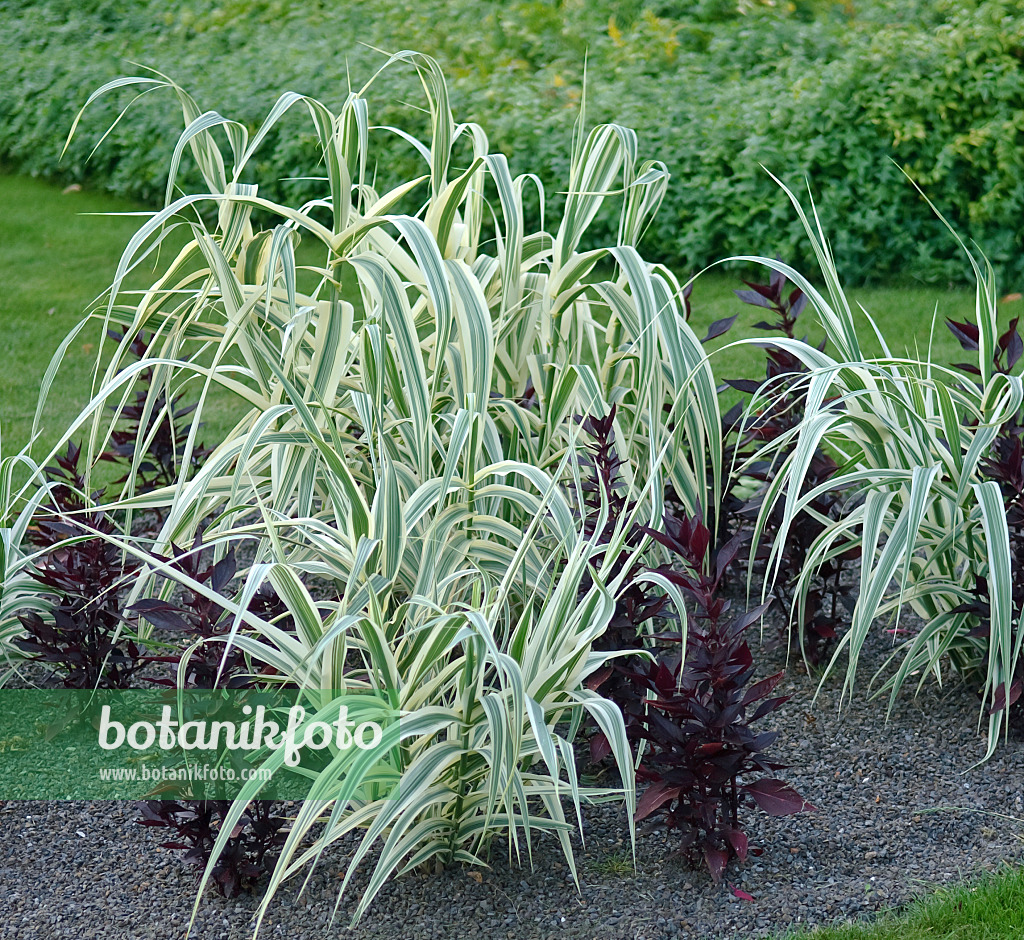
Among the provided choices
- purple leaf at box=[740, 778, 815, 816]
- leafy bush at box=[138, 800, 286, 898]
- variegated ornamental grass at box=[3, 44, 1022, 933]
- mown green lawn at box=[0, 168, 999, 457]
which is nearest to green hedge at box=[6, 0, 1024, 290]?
mown green lawn at box=[0, 168, 999, 457]

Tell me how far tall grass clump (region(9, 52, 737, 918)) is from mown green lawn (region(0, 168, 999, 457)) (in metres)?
1.94

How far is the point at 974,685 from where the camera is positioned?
2.62 metres

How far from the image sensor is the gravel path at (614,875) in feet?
6.45

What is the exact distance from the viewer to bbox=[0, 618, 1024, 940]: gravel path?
6.45 ft

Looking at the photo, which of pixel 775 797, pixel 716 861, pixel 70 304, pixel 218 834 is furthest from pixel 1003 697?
pixel 70 304

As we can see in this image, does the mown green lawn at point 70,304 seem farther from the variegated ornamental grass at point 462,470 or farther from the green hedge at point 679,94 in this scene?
the variegated ornamental grass at point 462,470

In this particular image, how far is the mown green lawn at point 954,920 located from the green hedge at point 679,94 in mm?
3720

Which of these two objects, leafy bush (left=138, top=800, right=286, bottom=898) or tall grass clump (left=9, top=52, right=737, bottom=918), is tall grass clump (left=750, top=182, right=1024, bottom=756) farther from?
leafy bush (left=138, top=800, right=286, bottom=898)

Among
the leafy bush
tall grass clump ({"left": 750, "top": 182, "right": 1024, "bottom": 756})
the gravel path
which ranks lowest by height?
the gravel path

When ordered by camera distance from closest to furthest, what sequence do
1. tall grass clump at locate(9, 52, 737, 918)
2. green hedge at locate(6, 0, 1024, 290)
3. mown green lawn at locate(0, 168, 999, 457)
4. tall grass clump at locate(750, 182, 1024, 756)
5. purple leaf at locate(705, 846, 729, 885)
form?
tall grass clump at locate(9, 52, 737, 918)
purple leaf at locate(705, 846, 729, 885)
tall grass clump at locate(750, 182, 1024, 756)
mown green lawn at locate(0, 168, 999, 457)
green hedge at locate(6, 0, 1024, 290)

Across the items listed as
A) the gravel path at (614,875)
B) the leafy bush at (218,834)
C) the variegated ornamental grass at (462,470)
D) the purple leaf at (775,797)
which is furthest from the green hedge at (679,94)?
the leafy bush at (218,834)

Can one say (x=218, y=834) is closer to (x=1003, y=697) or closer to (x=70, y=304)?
(x=1003, y=697)

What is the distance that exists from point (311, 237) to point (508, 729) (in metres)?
5.20

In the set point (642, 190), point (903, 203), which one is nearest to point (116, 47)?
point (903, 203)
